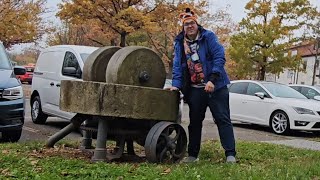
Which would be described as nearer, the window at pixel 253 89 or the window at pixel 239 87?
the window at pixel 253 89

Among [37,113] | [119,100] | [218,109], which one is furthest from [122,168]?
[37,113]

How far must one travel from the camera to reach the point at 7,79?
7.86 meters

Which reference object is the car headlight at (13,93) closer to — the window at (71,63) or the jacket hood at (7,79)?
the jacket hood at (7,79)

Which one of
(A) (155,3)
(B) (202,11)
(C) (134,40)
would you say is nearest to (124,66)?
(A) (155,3)

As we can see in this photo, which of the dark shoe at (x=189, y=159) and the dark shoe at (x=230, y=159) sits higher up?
the dark shoe at (x=230, y=159)

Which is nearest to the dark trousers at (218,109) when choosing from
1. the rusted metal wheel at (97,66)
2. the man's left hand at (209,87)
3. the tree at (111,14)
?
the man's left hand at (209,87)

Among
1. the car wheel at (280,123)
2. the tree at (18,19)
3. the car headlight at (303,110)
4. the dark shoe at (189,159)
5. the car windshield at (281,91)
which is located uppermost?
the tree at (18,19)

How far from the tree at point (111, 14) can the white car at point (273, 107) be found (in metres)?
11.2

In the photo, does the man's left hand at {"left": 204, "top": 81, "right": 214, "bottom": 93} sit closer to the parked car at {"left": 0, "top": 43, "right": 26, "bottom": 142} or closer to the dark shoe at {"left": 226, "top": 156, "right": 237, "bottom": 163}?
the dark shoe at {"left": 226, "top": 156, "right": 237, "bottom": 163}

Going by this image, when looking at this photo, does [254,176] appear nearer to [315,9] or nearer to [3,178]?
[3,178]

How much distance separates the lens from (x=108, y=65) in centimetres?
611

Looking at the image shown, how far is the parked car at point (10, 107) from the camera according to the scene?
750 centimetres

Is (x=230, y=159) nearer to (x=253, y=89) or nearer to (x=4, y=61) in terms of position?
(x=4, y=61)

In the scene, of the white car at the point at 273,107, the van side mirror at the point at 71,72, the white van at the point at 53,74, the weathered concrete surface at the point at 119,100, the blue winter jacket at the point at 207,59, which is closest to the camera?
the weathered concrete surface at the point at 119,100
